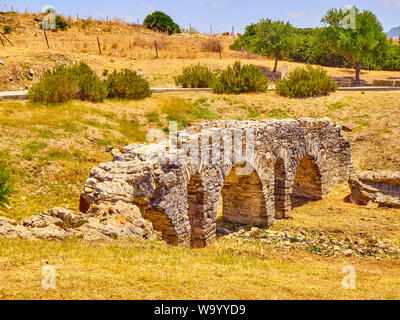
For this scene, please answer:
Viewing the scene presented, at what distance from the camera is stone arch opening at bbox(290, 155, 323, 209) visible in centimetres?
1845

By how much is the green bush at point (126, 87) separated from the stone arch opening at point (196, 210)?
1435 cm

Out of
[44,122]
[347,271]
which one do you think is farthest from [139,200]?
[44,122]

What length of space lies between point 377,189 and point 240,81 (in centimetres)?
1550

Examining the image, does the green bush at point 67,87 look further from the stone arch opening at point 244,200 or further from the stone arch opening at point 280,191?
the stone arch opening at point 280,191

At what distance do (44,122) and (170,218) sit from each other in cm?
1036

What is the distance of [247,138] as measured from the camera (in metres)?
13.3

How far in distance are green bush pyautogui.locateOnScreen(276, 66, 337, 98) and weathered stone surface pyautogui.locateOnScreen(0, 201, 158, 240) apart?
2318cm

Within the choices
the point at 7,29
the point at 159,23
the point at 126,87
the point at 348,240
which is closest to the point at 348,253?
the point at 348,240

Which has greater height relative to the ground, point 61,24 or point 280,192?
point 61,24

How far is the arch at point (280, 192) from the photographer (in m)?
15.9

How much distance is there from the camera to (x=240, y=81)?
3019 cm

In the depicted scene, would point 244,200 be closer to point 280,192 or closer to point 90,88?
point 280,192

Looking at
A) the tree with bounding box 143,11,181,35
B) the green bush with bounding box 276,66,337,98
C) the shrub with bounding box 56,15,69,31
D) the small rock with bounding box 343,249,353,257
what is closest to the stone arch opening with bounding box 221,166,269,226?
the small rock with bounding box 343,249,353,257

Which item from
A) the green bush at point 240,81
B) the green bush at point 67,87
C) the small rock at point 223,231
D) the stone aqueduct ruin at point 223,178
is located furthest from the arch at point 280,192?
the green bush at point 240,81
